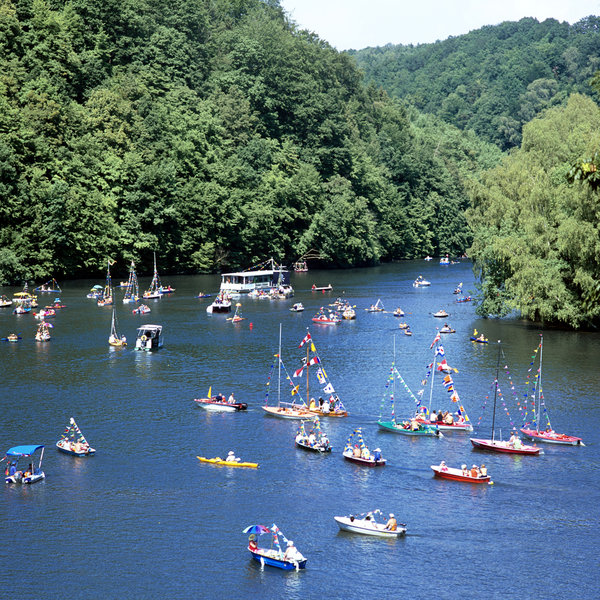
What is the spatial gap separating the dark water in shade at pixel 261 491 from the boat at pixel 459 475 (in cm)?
86

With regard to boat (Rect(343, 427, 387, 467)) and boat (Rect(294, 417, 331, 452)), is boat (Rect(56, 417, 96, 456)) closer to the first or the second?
boat (Rect(294, 417, 331, 452))

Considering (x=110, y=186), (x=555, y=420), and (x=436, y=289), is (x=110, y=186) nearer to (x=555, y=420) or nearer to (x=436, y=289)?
(x=436, y=289)

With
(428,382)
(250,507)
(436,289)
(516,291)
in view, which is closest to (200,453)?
(250,507)

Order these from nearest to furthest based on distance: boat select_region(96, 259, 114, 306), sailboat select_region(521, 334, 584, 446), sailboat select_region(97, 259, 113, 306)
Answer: sailboat select_region(521, 334, 584, 446), sailboat select_region(97, 259, 113, 306), boat select_region(96, 259, 114, 306)

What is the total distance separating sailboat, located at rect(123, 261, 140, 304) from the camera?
479 feet

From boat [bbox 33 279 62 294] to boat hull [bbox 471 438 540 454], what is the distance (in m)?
93.4

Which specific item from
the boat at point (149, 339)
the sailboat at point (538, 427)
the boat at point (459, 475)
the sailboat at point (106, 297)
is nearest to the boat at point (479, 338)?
the sailboat at point (538, 427)

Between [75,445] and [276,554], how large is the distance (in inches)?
940

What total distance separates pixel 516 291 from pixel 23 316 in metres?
67.5

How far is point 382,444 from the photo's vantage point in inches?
2955

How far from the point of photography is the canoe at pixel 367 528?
2276 inches

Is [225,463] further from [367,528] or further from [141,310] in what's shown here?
[141,310]

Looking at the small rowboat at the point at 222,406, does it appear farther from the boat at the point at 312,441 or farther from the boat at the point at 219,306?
the boat at the point at 219,306

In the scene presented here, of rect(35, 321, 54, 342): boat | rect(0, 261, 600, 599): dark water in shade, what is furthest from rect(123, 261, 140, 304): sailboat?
rect(0, 261, 600, 599): dark water in shade
